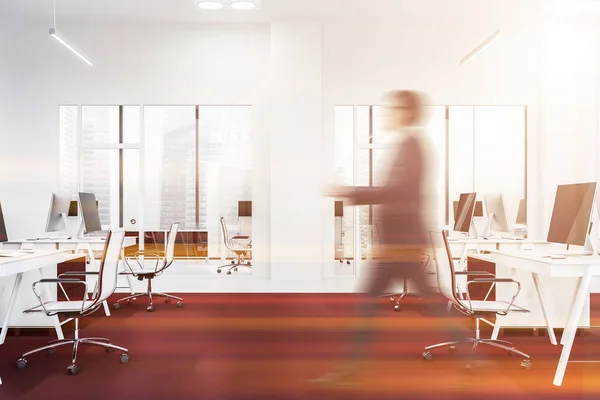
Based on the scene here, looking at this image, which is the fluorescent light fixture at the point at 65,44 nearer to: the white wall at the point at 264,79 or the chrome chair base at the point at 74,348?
the white wall at the point at 264,79

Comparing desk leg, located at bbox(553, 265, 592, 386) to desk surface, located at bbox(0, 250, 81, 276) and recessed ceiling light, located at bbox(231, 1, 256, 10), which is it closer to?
desk surface, located at bbox(0, 250, 81, 276)

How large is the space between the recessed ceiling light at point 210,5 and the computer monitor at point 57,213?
334cm

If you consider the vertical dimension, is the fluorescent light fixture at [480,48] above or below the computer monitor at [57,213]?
above

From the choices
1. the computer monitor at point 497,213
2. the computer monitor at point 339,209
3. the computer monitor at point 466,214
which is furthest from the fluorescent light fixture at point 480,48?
the computer monitor at point 339,209

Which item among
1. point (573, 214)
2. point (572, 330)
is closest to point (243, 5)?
point (573, 214)

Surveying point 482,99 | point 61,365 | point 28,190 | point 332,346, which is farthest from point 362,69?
point 61,365

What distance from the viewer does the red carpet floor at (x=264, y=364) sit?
335cm

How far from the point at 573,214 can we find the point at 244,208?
6.60m

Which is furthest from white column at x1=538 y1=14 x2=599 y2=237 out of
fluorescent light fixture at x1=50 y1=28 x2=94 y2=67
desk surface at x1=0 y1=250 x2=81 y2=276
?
fluorescent light fixture at x1=50 y1=28 x2=94 y2=67

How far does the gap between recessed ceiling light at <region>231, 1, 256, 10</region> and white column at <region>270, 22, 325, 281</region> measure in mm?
627

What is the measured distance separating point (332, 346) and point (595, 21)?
692 centimetres

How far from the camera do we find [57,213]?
6.28 meters

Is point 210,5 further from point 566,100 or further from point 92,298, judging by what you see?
point 566,100

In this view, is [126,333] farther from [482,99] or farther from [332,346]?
[482,99]
